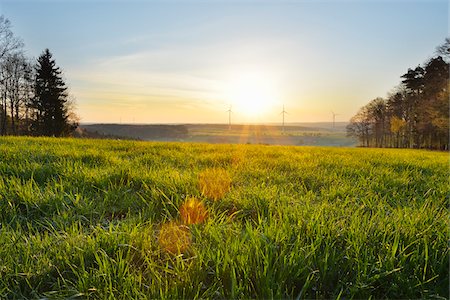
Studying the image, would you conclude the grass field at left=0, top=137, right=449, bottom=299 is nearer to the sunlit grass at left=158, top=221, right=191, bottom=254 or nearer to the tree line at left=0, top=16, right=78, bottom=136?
the sunlit grass at left=158, top=221, right=191, bottom=254

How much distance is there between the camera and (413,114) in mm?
54719

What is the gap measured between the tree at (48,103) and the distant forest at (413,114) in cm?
5590

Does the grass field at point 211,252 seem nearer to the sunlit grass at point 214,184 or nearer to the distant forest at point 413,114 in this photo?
the sunlit grass at point 214,184

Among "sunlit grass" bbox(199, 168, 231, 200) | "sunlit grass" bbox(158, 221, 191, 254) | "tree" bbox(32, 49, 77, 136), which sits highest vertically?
"tree" bbox(32, 49, 77, 136)

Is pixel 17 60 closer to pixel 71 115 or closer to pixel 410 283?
pixel 71 115

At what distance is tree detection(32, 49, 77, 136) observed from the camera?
47.5 m

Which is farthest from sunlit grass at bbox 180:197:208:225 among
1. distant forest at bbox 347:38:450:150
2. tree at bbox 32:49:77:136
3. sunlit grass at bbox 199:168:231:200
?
tree at bbox 32:49:77:136

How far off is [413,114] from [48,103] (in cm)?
6729

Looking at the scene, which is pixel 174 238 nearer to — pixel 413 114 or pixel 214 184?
pixel 214 184

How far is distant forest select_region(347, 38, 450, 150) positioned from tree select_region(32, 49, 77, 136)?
5590 cm

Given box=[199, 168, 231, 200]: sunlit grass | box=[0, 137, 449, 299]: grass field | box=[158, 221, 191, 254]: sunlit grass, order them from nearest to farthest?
box=[0, 137, 449, 299]: grass field < box=[158, 221, 191, 254]: sunlit grass < box=[199, 168, 231, 200]: sunlit grass

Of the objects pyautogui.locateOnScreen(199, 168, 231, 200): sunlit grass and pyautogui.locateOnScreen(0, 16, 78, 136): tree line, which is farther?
pyautogui.locateOnScreen(0, 16, 78, 136): tree line

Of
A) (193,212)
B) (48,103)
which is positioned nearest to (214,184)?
(193,212)

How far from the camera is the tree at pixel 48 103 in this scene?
4753 cm
